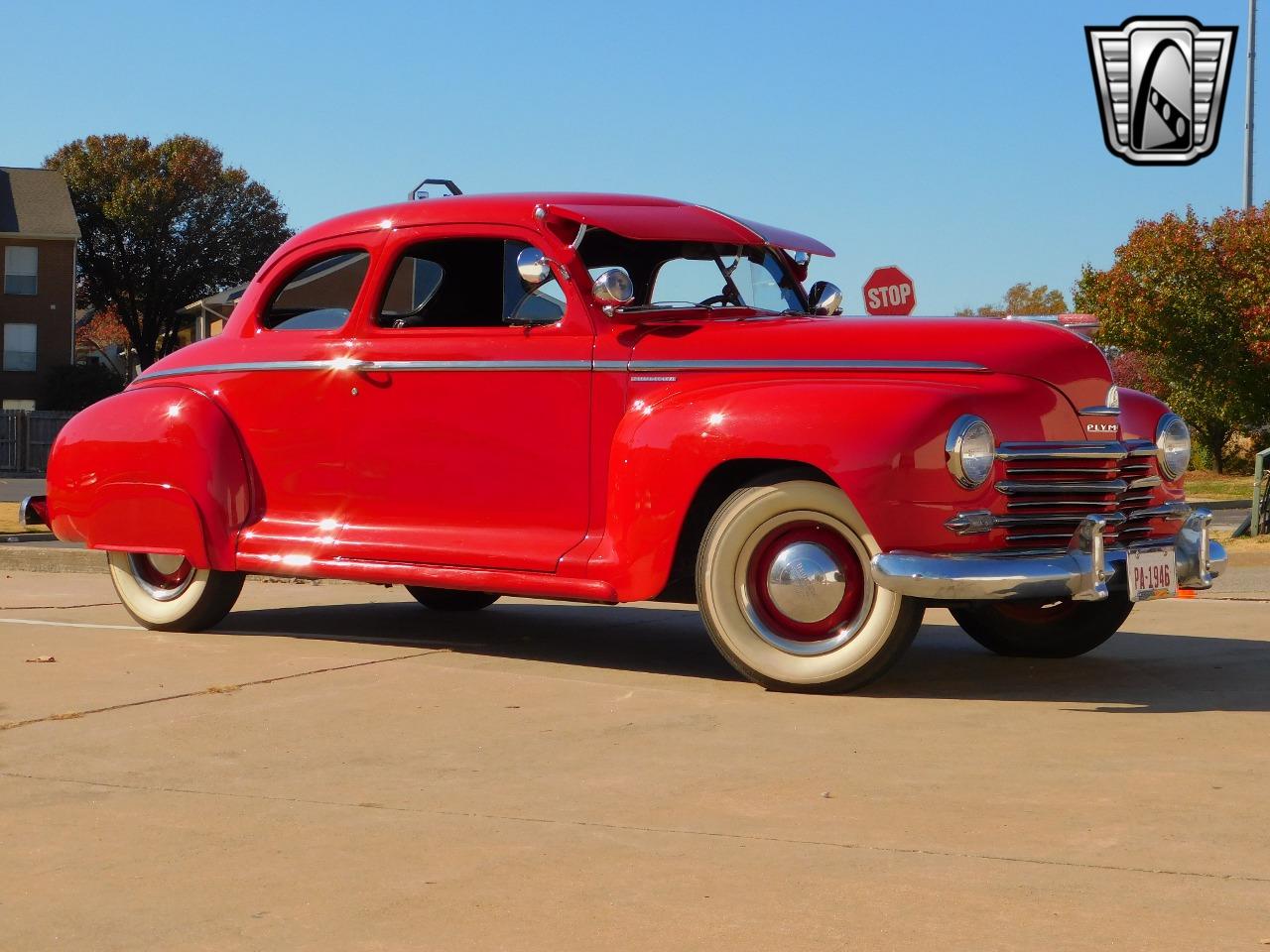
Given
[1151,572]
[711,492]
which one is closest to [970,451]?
[1151,572]

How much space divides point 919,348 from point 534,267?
166cm

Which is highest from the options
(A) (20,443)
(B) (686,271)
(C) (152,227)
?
(C) (152,227)

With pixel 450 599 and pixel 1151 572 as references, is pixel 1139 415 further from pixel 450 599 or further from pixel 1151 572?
pixel 450 599

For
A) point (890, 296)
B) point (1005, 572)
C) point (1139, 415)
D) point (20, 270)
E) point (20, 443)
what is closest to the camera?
point (1005, 572)

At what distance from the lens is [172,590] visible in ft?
26.0

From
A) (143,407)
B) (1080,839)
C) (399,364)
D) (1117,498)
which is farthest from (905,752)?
(143,407)

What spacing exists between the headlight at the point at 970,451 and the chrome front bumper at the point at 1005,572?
27 centimetres

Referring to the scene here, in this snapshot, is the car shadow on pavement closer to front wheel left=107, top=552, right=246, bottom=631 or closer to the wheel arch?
front wheel left=107, top=552, right=246, bottom=631

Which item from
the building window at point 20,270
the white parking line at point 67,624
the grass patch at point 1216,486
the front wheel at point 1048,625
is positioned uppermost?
the building window at point 20,270

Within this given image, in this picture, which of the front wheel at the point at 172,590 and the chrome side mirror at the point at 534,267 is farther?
the front wheel at the point at 172,590

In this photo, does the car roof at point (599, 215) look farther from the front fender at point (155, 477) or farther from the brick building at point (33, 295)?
the brick building at point (33, 295)

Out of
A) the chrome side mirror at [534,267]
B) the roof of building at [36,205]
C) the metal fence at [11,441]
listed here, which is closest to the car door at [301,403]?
the chrome side mirror at [534,267]

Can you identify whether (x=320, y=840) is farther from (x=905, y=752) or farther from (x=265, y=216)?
(x=265, y=216)

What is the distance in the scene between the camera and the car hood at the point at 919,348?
5.73 meters
